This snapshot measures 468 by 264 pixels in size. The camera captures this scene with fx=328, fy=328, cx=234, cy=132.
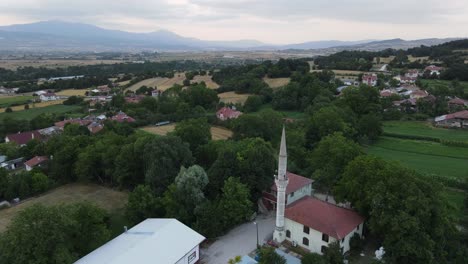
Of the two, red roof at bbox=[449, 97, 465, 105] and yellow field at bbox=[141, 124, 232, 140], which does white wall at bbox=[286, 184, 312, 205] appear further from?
red roof at bbox=[449, 97, 465, 105]

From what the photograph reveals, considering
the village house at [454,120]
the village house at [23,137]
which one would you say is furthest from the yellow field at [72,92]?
the village house at [454,120]

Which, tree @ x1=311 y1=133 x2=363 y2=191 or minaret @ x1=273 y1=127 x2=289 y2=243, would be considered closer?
minaret @ x1=273 y1=127 x2=289 y2=243

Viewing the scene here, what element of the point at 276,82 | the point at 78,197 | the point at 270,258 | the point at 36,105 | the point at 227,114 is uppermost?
the point at 276,82

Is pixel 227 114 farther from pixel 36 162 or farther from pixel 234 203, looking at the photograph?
pixel 234 203

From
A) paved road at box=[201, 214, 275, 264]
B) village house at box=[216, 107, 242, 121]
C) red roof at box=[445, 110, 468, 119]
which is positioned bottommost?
paved road at box=[201, 214, 275, 264]

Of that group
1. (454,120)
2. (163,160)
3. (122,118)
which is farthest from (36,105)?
(454,120)

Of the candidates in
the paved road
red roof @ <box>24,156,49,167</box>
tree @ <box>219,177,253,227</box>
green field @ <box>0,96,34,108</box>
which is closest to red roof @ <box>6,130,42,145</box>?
red roof @ <box>24,156,49,167</box>

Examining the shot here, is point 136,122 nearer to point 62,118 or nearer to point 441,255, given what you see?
point 62,118

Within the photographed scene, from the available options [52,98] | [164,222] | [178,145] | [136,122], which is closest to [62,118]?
[136,122]
